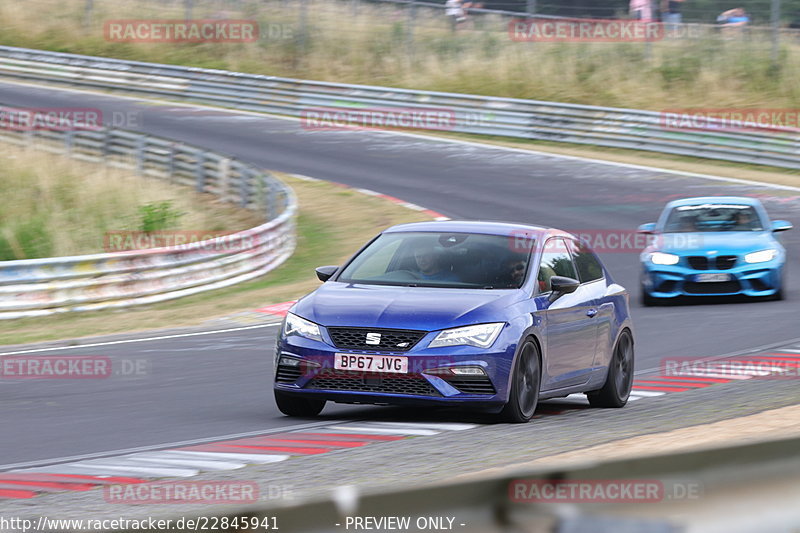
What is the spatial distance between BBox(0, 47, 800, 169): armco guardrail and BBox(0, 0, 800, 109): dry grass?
386 centimetres

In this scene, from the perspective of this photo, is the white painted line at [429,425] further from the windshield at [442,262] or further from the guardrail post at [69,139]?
the guardrail post at [69,139]

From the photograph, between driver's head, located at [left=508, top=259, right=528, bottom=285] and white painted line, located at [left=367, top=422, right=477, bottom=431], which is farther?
driver's head, located at [left=508, top=259, right=528, bottom=285]

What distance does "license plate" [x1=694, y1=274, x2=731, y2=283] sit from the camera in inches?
715

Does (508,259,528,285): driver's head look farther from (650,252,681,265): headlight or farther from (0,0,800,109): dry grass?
(0,0,800,109): dry grass

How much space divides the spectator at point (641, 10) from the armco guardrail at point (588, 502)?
35.8 meters

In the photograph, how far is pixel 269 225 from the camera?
75.0ft

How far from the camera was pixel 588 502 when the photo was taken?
3779mm

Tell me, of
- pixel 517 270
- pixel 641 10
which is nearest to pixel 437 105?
pixel 641 10

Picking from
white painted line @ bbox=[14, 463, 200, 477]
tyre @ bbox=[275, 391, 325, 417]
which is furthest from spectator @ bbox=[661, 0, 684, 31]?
white painted line @ bbox=[14, 463, 200, 477]

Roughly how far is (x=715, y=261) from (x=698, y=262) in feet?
0.74

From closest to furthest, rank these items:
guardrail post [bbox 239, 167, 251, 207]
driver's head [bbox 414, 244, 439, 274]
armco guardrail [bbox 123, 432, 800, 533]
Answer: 1. armco guardrail [bbox 123, 432, 800, 533]
2. driver's head [bbox 414, 244, 439, 274]
3. guardrail post [bbox 239, 167, 251, 207]

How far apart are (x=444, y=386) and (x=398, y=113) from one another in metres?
30.7

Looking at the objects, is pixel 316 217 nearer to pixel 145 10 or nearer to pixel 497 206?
pixel 497 206

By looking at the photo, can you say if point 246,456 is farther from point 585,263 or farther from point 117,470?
point 585,263
